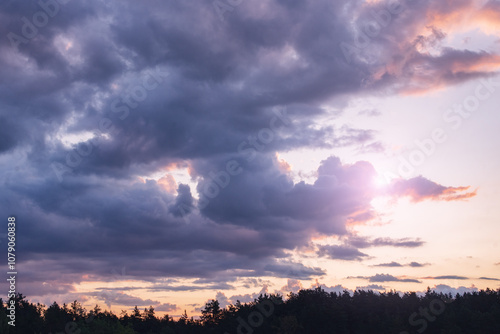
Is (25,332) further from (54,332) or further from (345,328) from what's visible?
(345,328)

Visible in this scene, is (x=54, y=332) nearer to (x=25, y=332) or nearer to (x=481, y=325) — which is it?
(x=25, y=332)

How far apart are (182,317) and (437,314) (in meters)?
106

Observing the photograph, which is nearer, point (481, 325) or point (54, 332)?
point (481, 325)

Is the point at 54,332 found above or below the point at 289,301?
below

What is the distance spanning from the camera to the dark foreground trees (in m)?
121

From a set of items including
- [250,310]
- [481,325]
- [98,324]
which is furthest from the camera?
[250,310]

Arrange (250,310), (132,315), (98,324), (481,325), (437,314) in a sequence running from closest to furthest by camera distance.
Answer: (481,325) → (437,314) → (98,324) → (250,310) → (132,315)

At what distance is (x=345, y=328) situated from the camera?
13588cm

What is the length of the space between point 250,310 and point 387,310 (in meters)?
46.7

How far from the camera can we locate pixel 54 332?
502ft

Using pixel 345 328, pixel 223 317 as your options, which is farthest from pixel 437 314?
pixel 223 317

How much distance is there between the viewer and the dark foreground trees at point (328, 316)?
4776 inches

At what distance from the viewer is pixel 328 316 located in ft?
454

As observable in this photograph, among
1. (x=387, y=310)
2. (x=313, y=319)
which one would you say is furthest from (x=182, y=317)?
(x=387, y=310)
